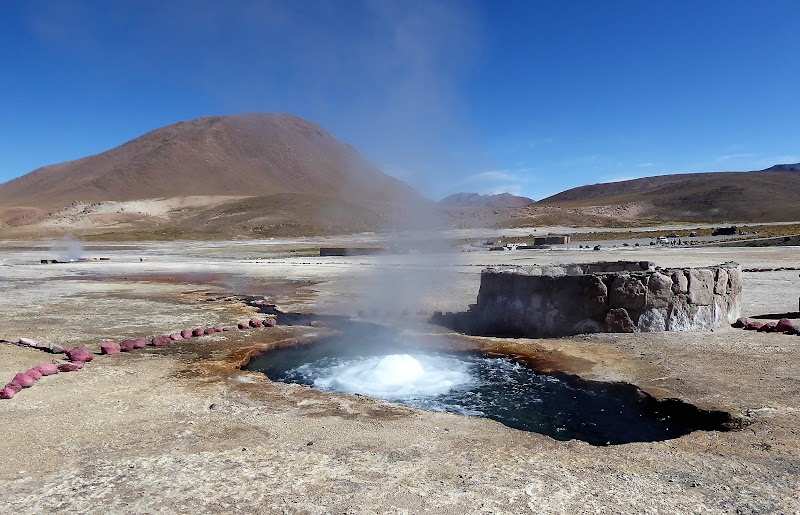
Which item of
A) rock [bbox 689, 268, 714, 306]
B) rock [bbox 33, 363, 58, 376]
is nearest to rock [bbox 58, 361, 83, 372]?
rock [bbox 33, 363, 58, 376]

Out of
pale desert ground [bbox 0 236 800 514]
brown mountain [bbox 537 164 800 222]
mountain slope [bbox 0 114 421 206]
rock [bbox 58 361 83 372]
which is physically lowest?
pale desert ground [bbox 0 236 800 514]

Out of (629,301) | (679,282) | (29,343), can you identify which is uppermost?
(679,282)

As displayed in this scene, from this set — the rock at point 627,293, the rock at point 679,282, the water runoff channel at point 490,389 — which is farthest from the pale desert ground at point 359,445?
the rock at point 679,282

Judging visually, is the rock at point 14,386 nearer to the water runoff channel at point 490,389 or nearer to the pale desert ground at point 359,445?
the pale desert ground at point 359,445

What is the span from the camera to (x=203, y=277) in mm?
28844

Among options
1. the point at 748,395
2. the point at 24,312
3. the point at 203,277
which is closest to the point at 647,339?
the point at 748,395

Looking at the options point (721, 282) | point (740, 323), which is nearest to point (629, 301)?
point (721, 282)

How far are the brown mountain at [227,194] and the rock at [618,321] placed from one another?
7.03m

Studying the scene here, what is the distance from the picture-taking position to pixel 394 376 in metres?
9.27

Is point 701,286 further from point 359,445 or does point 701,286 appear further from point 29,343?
point 29,343

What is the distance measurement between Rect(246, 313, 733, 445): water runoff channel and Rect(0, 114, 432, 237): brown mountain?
7.33 meters

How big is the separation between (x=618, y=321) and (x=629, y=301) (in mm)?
466

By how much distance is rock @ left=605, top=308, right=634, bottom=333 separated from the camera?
11938 millimetres

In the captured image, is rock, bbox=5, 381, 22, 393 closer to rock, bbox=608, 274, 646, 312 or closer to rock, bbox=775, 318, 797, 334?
rock, bbox=608, 274, 646, 312
